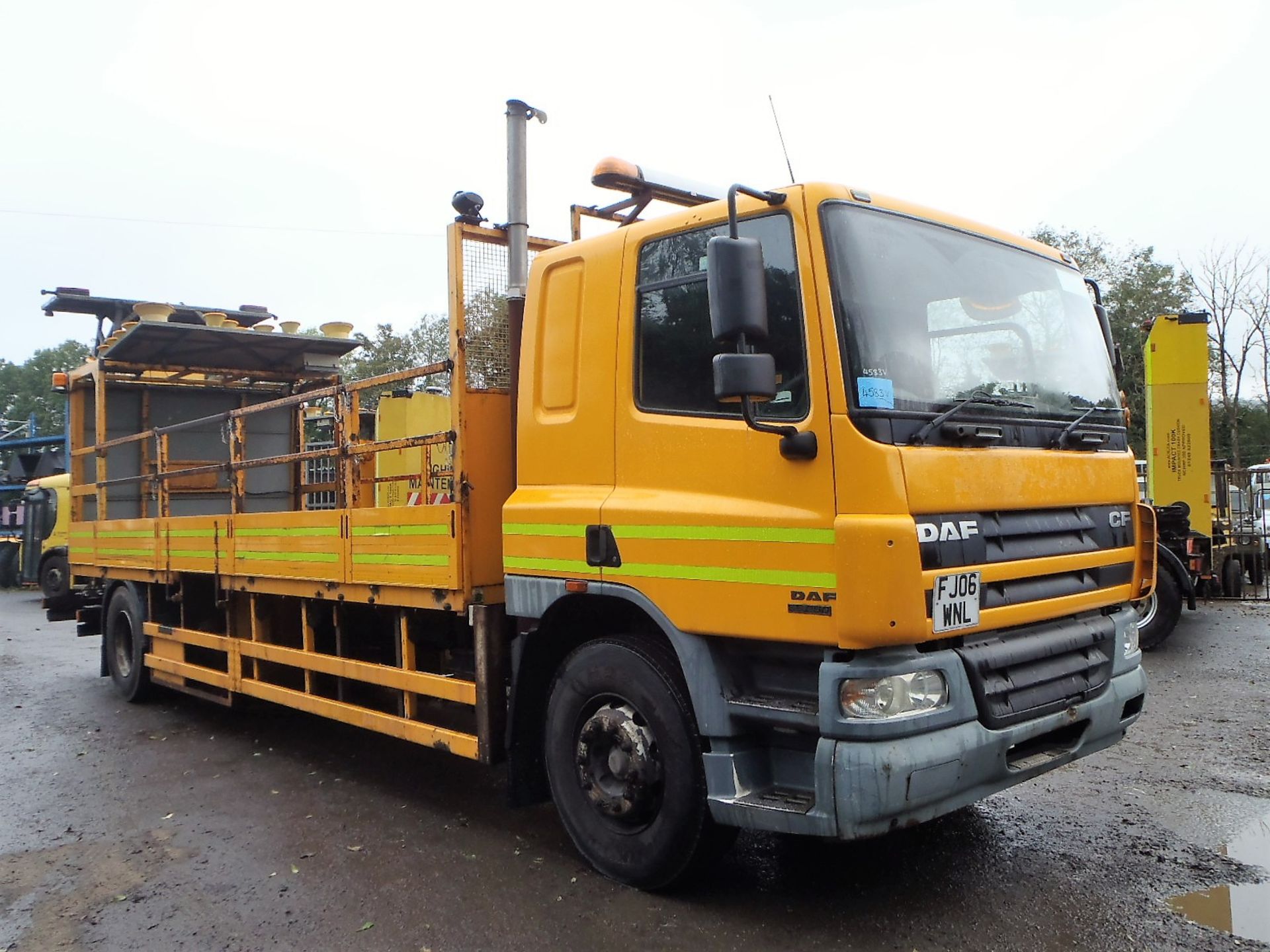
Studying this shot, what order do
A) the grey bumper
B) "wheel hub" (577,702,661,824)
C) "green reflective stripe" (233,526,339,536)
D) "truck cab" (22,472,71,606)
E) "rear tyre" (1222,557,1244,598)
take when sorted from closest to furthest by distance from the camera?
1. the grey bumper
2. "wheel hub" (577,702,661,824)
3. "green reflective stripe" (233,526,339,536)
4. "rear tyre" (1222,557,1244,598)
5. "truck cab" (22,472,71,606)

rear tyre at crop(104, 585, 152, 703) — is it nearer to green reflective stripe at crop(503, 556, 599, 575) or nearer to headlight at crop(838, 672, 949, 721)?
green reflective stripe at crop(503, 556, 599, 575)

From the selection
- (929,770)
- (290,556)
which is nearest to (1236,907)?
(929,770)

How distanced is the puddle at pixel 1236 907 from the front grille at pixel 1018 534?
1343 mm

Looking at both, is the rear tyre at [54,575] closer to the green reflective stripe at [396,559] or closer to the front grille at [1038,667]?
the green reflective stripe at [396,559]

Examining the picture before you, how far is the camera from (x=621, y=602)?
4141 mm

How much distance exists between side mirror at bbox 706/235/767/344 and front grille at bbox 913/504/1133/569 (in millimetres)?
831

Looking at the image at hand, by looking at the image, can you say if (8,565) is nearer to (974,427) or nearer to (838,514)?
(838,514)

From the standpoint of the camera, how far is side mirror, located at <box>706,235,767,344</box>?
10.8 ft

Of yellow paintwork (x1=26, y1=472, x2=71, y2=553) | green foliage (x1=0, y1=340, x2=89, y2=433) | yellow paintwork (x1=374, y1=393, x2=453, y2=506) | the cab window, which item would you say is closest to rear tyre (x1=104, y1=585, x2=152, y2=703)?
yellow paintwork (x1=374, y1=393, x2=453, y2=506)

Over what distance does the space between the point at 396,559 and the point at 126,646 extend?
479 centimetres

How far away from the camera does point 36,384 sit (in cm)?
5938

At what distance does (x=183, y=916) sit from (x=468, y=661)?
1.56 metres

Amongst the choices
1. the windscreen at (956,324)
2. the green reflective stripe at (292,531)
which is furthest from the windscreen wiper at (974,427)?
the green reflective stripe at (292,531)

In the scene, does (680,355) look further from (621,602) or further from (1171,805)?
(1171,805)
